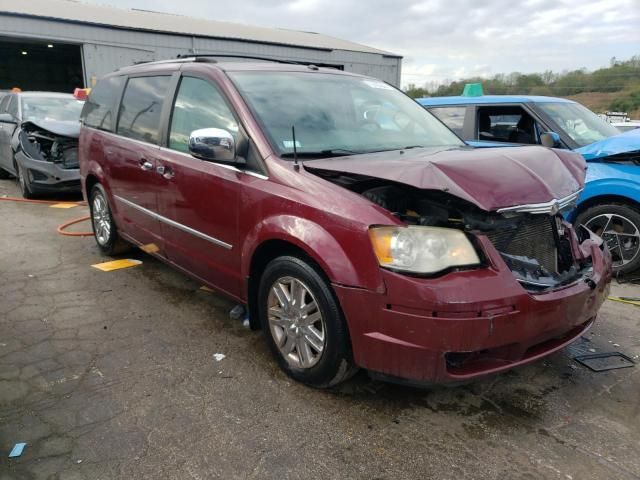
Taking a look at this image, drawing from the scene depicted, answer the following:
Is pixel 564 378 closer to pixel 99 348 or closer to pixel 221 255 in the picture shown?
pixel 221 255

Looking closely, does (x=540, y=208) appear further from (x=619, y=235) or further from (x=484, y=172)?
(x=619, y=235)

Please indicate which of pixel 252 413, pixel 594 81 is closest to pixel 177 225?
pixel 252 413

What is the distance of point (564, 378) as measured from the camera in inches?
119

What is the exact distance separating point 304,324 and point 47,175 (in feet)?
21.7

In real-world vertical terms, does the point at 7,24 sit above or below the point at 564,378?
above

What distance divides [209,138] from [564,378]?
8.32ft

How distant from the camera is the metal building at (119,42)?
60.4ft

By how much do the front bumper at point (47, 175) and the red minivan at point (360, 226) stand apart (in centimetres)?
454

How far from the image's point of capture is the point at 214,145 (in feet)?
9.68

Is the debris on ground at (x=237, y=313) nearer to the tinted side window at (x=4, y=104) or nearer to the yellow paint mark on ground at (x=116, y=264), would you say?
the yellow paint mark on ground at (x=116, y=264)

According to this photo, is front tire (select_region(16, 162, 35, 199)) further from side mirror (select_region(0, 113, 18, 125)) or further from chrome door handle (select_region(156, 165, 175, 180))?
chrome door handle (select_region(156, 165, 175, 180))

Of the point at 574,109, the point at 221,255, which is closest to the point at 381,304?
the point at 221,255

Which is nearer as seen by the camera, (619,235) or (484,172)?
(484,172)

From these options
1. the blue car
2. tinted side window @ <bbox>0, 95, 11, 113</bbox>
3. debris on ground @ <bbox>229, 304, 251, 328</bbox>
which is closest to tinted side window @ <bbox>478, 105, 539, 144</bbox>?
the blue car
